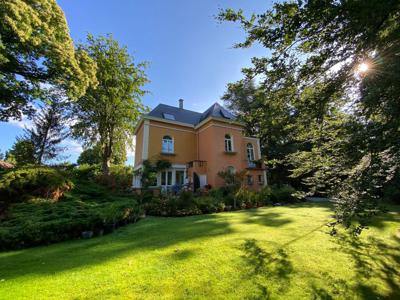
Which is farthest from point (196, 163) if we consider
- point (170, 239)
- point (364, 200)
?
point (364, 200)

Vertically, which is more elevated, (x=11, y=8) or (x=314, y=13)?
(x=11, y=8)

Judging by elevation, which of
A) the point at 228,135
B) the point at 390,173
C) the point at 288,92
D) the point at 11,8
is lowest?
the point at 390,173

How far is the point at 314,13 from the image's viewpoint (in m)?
2.87

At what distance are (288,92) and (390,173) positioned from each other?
2097 millimetres

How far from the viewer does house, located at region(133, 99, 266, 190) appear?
15.0 metres

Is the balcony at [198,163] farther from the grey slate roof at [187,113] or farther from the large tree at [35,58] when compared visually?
the large tree at [35,58]

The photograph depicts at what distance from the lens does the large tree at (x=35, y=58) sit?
8.26 metres

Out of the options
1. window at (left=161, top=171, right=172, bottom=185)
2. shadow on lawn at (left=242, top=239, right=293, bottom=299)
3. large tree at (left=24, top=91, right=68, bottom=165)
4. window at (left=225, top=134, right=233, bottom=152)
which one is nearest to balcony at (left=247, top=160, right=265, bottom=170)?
window at (left=225, top=134, right=233, bottom=152)

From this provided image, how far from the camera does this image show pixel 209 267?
135 inches

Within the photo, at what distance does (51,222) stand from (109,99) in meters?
14.1

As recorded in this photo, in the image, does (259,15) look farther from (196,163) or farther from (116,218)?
(196,163)

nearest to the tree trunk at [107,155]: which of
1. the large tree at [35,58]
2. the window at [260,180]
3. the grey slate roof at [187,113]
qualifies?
the grey slate roof at [187,113]

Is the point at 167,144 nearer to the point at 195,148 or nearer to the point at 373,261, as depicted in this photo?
the point at 195,148

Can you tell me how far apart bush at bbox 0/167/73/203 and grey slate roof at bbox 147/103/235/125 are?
918 cm
